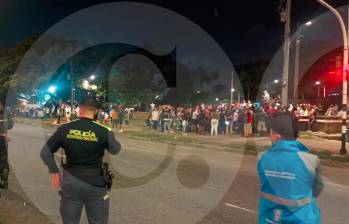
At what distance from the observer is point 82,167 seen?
479cm

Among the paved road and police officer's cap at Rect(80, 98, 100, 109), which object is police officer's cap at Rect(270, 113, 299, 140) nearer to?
police officer's cap at Rect(80, 98, 100, 109)

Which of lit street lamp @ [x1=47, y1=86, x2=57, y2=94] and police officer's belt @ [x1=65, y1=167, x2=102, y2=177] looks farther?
lit street lamp @ [x1=47, y1=86, x2=57, y2=94]

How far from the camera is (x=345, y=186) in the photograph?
11438mm

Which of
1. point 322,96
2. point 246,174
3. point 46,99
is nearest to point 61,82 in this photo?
point 46,99

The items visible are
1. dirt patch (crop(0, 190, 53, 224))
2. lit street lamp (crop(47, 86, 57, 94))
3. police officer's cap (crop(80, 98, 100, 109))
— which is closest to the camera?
police officer's cap (crop(80, 98, 100, 109))

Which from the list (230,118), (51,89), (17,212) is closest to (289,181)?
(17,212)

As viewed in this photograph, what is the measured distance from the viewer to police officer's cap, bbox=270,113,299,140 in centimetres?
386

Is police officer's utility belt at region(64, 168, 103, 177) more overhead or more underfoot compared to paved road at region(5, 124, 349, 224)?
more overhead

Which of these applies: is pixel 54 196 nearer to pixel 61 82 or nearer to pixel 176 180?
pixel 176 180

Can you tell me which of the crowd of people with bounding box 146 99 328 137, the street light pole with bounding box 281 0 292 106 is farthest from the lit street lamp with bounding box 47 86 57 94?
the street light pole with bounding box 281 0 292 106

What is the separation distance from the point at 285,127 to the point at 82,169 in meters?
1.98

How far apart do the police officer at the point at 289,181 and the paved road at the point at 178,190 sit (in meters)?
3.76

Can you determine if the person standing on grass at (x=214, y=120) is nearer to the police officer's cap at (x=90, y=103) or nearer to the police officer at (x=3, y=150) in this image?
the police officer at (x=3, y=150)

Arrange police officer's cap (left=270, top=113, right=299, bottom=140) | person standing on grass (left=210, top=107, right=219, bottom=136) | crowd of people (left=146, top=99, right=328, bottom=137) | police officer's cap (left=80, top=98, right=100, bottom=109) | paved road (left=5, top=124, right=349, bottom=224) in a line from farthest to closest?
person standing on grass (left=210, top=107, right=219, bottom=136)
crowd of people (left=146, top=99, right=328, bottom=137)
paved road (left=5, top=124, right=349, bottom=224)
police officer's cap (left=80, top=98, right=100, bottom=109)
police officer's cap (left=270, top=113, right=299, bottom=140)
